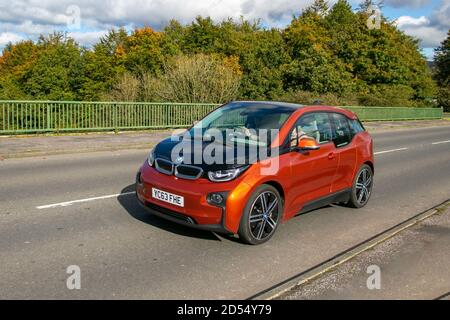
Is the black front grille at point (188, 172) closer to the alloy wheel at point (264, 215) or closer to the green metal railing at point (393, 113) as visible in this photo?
the alloy wheel at point (264, 215)

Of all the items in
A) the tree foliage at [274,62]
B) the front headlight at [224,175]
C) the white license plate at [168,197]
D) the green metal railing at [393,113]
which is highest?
the tree foliage at [274,62]

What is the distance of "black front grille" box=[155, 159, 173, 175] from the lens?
17.0ft

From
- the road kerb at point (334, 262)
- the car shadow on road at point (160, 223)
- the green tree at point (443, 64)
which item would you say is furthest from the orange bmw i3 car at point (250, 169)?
the green tree at point (443, 64)

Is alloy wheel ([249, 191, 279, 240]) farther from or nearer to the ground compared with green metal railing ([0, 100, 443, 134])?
nearer to the ground

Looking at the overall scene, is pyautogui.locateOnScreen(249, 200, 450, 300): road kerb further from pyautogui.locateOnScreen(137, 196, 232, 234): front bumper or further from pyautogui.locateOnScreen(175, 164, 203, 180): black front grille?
pyautogui.locateOnScreen(175, 164, 203, 180): black front grille

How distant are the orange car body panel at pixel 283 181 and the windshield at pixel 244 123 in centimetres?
17

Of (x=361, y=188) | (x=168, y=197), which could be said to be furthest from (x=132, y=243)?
(x=361, y=188)

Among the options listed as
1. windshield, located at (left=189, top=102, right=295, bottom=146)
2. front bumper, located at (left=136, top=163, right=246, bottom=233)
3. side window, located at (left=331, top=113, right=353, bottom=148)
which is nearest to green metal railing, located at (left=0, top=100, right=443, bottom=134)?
windshield, located at (left=189, top=102, right=295, bottom=146)

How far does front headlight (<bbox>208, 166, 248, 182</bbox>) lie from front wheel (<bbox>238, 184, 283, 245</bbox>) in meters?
0.32

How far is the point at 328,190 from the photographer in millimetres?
6336

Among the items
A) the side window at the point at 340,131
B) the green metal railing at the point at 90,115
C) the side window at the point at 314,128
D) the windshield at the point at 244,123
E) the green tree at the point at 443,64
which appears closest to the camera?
the windshield at the point at 244,123

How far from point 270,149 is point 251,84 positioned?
4076 cm

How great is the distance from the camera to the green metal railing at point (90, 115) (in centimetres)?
1446
